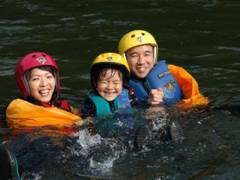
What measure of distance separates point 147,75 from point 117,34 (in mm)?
4187

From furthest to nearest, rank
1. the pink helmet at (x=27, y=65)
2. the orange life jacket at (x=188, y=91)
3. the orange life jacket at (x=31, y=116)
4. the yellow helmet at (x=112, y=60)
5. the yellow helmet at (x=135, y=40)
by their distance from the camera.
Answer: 1. the yellow helmet at (x=135, y=40)
2. the orange life jacket at (x=188, y=91)
3. the yellow helmet at (x=112, y=60)
4. the pink helmet at (x=27, y=65)
5. the orange life jacket at (x=31, y=116)

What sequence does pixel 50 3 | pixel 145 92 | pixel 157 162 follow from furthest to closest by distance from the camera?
pixel 50 3 → pixel 145 92 → pixel 157 162

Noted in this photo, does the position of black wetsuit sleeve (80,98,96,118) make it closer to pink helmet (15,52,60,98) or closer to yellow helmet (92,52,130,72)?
yellow helmet (92,52,130,72)

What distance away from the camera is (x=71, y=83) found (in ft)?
39.3

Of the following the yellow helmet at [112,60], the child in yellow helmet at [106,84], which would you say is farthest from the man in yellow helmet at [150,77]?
the yellow helmet at [112,60]

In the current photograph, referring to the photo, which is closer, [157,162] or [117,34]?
[157,162]

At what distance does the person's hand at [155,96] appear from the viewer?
9719 mm

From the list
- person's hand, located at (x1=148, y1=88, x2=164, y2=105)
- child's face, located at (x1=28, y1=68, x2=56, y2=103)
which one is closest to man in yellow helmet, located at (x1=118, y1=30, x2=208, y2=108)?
person's hand, located at (x1=148, y1=88, x2=164, y2=105)

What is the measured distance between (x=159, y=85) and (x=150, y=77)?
19cm

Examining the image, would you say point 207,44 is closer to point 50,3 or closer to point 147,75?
point 147,75

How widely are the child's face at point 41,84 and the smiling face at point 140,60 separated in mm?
1557

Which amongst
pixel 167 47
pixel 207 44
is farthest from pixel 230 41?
pixel 167 47

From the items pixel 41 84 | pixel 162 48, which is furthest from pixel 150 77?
pixel 162 48

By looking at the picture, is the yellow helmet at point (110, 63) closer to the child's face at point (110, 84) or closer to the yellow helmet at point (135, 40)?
the child's face at point (110, 84)
